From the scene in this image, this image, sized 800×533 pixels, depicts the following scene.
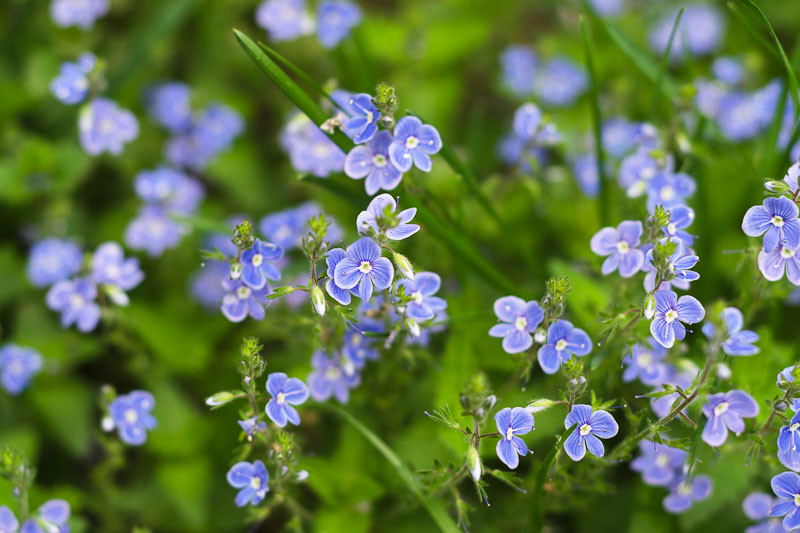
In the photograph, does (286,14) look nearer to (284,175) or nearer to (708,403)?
(284,175)

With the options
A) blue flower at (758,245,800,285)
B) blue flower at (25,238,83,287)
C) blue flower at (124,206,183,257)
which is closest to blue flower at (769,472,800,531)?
blue flower at (758,245,800,285)

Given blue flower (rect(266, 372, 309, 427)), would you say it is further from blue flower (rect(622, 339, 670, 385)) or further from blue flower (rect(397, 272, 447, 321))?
blue flower (rect(622, 339, 670, 385))

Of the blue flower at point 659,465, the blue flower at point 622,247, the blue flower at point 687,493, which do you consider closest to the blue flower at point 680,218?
the blue flower at point 622,247

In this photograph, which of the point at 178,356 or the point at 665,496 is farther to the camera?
the point at 178,356

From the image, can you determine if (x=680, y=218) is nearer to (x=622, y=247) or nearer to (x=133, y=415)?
(x=622, y=247)

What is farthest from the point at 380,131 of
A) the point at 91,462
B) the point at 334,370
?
the point at 91,462

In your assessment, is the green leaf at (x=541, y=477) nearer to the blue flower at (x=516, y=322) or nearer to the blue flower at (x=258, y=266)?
the blue flower at (x=516, y=322)
